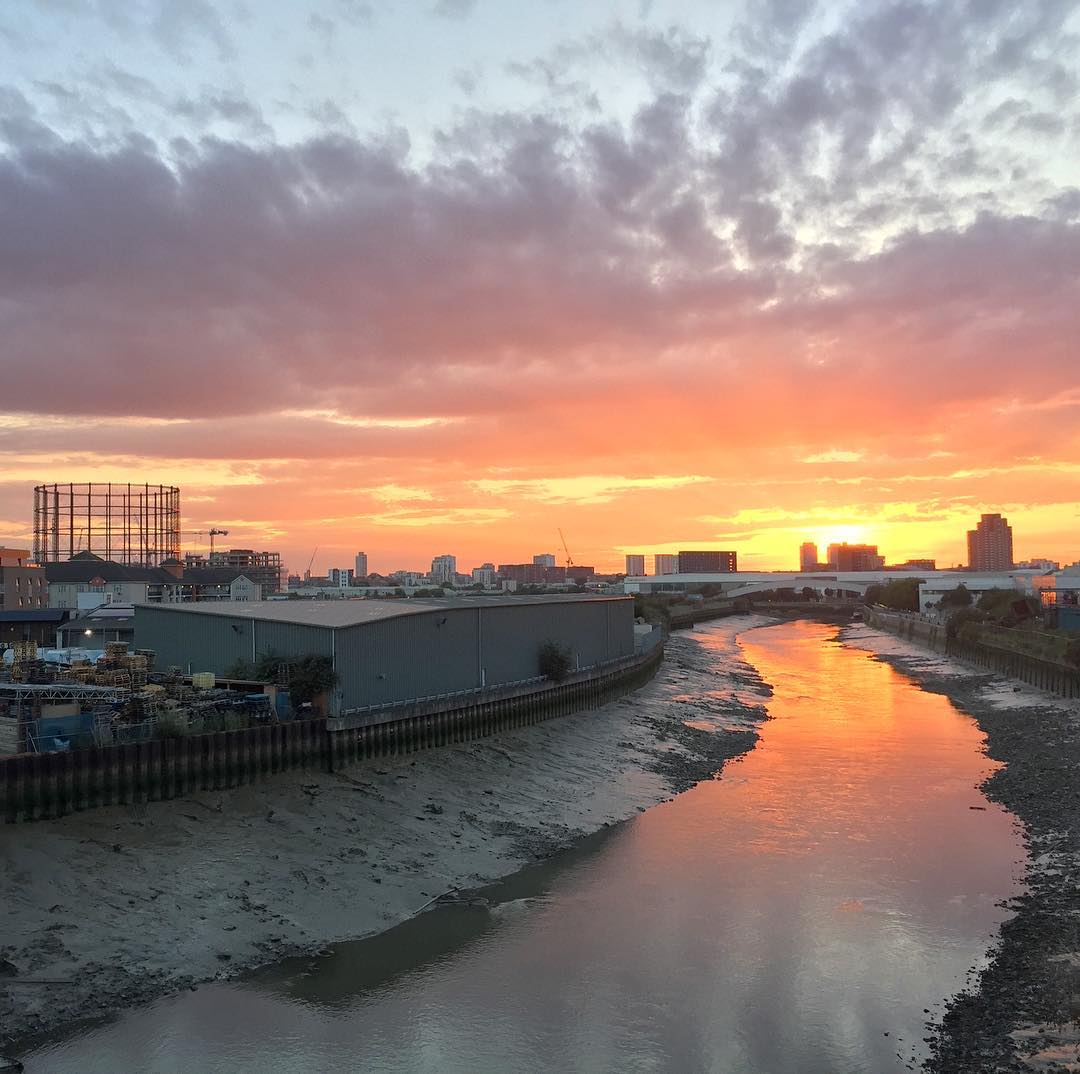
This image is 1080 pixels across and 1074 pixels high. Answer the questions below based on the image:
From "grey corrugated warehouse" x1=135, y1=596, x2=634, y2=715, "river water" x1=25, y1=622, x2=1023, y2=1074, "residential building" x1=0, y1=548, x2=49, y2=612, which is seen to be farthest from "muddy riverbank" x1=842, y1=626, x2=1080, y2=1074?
"residential building" x1=0, y1=548, x2=49, y2=612

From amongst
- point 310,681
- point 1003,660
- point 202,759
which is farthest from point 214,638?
point 1003,660

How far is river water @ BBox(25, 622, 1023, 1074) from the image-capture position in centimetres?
1972

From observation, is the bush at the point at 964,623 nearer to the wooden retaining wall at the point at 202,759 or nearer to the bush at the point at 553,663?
the bush at the point at 553,663

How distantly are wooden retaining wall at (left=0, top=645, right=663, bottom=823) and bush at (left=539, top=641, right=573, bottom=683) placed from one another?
956cm

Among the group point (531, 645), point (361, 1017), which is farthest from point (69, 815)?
point (531, 645)

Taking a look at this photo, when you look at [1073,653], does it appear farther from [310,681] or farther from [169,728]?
[169,728]

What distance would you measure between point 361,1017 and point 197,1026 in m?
3.46

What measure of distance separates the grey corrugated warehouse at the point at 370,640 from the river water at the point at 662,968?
1254cm

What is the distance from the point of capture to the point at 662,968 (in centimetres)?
2377

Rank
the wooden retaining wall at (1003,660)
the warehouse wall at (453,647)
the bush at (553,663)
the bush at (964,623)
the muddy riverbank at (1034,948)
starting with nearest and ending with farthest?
the muddy riverbank at (1034,948)
the warehouse wall at (453,647)
the bush at (553,663)
the wooden retaining wall at (1003,660)
the bush at (964,623)

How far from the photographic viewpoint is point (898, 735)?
195 feet

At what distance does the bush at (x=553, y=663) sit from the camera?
188ft

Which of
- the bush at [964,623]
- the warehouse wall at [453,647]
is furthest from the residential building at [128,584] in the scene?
the bush at [964,623]

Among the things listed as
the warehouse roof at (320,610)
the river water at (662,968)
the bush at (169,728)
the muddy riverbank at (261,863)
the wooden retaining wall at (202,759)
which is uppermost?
the warehouse roof at (320,610)
